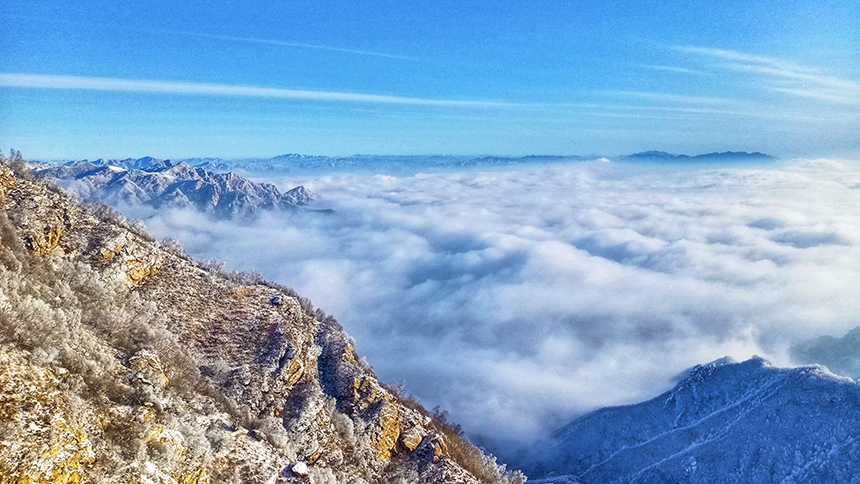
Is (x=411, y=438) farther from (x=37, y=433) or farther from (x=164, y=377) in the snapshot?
(x=37, y=433)

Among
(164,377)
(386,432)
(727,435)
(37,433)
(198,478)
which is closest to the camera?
(37,433)

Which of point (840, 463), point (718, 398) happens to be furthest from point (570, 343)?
point (840, 463)

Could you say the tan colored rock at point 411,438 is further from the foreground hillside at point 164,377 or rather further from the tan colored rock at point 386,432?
the tan colored rock at point 386,432

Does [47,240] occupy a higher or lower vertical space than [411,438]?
higher

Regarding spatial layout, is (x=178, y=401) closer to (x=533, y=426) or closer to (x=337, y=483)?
(x=337, y=483)

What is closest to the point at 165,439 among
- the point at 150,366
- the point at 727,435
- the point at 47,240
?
the point at 150,366
